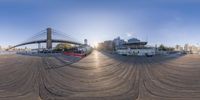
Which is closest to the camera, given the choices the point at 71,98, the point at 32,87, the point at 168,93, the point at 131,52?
the point at 71,98

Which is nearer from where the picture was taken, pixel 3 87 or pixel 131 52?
pixel 3 87

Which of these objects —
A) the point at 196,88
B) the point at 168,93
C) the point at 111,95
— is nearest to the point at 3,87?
the point at 111,95

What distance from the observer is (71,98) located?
7.68 meters

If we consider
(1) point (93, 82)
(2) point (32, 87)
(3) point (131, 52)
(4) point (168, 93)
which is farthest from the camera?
(3) point (131, 52)

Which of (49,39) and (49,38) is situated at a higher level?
(49,38)

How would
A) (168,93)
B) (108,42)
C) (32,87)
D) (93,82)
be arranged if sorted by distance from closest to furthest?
(168,93), (32,87), (93,82), (108,42)

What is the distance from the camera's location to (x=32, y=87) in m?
9.16

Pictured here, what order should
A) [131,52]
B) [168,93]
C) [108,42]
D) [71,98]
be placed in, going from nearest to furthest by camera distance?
[71,98] < [168,93] < [131,52] < [108,42]

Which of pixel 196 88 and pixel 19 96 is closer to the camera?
pixel 19 96

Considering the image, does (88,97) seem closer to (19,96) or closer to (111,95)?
(111,95)

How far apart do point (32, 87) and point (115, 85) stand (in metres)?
4.47

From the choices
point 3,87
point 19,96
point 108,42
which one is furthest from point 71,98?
point 108,42

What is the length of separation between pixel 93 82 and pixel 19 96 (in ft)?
13.3

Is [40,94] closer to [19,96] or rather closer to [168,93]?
[19,96]
